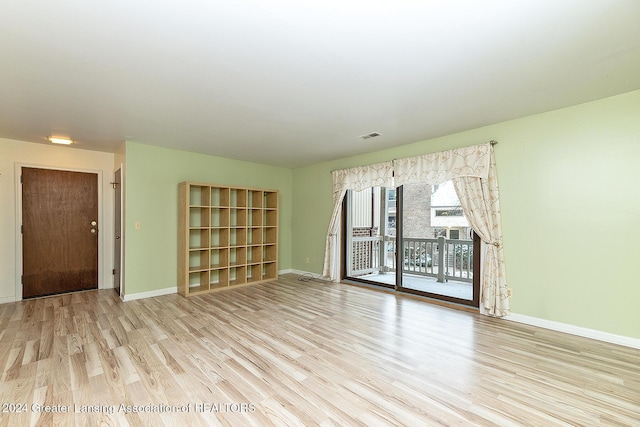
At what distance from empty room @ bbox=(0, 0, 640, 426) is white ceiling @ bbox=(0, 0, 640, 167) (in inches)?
0.8

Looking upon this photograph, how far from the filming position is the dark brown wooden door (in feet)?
13.3

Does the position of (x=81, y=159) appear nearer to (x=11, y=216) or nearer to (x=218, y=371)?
(x=11, y=216)

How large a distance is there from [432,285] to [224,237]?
12.5ft

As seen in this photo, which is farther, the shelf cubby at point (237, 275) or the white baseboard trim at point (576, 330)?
the shelf cubby at point (237, 275)

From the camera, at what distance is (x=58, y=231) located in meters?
4.24

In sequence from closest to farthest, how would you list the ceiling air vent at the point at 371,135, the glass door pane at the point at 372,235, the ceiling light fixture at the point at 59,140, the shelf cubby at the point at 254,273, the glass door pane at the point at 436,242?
1. the ceiling air vent at the point at 371,135
2. the ceiling light fixture at the point at 59,140
3. the glass door pane at the point at 436,242
4. the shelf cubby at the point at 254,273
5. the glass door pane at the point at 372,235

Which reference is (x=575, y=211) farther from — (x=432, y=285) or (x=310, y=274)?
(x=310, y=274)

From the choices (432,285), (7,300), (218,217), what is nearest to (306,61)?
(218,217)

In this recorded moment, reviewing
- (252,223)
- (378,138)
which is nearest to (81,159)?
(252,223)

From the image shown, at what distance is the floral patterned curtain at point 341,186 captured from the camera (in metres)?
4.54

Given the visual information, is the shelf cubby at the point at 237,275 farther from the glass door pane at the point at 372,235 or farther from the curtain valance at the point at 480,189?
the curtain valance at the point at 480,189

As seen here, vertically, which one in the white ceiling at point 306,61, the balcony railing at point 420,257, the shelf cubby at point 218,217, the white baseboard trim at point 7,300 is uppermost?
the white ceiling at point 306,61

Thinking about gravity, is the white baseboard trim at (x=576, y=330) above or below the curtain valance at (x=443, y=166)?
below

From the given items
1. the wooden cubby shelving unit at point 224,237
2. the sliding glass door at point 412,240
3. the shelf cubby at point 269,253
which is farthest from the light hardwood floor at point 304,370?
the shelf cubby at point 269,253
